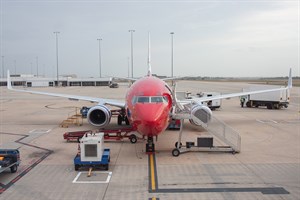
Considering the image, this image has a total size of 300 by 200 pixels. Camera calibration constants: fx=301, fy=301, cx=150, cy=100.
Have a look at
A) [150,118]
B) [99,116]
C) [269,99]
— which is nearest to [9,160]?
[150,118]

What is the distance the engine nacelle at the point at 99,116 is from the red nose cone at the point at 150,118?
630 cm

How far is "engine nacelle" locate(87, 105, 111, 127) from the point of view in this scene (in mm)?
20438

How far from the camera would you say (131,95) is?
51.9ft

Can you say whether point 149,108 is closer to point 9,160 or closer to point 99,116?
point 9,160

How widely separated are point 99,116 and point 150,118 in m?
7.97

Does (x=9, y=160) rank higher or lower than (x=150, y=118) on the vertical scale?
lower

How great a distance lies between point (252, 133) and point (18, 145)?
1562 centimetres

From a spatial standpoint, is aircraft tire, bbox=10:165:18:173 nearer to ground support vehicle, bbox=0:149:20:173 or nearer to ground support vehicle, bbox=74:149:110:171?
ground support vehicle, bbox=0:149:20:173

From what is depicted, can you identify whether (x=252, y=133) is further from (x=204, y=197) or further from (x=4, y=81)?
(x=4, y=81)

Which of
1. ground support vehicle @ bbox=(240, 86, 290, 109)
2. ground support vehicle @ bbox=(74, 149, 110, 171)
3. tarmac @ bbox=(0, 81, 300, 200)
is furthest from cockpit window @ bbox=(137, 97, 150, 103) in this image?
ground support vehicle @ bbox=(240, 86, 290, 109)

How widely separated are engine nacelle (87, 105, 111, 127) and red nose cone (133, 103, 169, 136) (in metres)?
6.30

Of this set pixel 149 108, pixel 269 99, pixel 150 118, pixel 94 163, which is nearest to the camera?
pixel 94 163

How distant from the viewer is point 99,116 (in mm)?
20766

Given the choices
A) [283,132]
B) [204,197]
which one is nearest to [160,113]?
[204,197]
